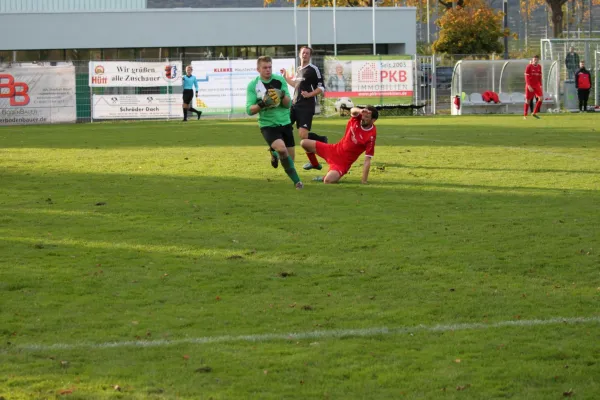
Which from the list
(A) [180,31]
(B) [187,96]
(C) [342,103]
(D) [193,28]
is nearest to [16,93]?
(B) [187,96]

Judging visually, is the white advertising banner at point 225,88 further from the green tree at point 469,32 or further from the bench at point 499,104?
the green tree at point 469,32

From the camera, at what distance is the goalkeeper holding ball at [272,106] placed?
13.6 meters

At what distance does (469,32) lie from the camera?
62.7m

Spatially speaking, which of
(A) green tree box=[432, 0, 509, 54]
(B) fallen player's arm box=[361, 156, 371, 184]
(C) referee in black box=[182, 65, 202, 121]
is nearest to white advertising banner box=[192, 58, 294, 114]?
(C) referee in black box=[182, 65, 202, 121]

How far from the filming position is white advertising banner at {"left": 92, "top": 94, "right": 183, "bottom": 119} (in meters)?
36.2

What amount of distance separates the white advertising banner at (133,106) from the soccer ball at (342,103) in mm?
6315

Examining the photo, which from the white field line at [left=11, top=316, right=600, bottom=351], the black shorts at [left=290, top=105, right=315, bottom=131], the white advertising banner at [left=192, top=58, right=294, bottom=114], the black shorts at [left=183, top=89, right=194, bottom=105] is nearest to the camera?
the white field line at [left=11, top=316, right=600, bottom=351]

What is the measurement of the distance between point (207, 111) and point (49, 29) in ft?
66.6

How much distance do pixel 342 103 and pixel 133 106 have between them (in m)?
7.97

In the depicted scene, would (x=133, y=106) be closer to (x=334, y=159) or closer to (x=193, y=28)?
(x=193, y=28)

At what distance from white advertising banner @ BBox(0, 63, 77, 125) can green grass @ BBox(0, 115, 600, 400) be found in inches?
763

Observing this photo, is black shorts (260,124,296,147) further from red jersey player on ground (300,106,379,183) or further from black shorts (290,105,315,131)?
black shorts (290,105,315,131)

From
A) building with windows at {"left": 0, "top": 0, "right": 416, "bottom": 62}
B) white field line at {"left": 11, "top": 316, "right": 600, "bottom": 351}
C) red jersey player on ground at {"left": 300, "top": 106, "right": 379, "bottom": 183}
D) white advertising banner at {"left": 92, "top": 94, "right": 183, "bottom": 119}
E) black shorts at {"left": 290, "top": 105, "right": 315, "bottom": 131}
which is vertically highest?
building with windows at {"left": 0, "top": 0, "right": 416, "bottom": 62}

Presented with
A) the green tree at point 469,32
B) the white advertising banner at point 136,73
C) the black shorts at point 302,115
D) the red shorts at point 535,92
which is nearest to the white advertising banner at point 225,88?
the white advertising banner at point 136,73
